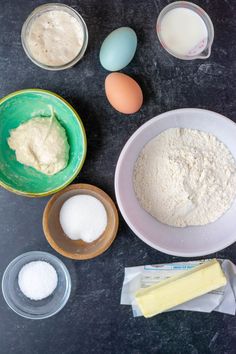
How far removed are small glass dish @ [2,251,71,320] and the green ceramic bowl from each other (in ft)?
0.60

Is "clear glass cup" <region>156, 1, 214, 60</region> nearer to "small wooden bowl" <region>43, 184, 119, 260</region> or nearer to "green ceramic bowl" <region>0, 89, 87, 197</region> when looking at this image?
"green ceramic bowl" <region>0, 89, 87, 197</region>

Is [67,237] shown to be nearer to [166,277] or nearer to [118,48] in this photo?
[166,277]

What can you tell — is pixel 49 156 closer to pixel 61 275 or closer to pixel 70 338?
pixel 61 275

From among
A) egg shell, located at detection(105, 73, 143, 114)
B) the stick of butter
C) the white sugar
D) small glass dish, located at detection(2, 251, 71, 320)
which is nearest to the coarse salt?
small glass dish, located at detection(2, 251, 71, 320)

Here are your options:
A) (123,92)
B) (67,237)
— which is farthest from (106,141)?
(67,237)

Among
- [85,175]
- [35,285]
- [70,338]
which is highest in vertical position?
[85,175]

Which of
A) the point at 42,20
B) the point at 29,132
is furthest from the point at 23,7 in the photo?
the point at 29,132

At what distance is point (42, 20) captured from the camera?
1274 millimetres

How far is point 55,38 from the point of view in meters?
1.27

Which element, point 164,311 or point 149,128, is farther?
point 164,311

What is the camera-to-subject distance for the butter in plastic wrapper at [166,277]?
1.33 m

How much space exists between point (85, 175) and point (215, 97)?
0.40 m

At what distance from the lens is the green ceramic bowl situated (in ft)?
4.07

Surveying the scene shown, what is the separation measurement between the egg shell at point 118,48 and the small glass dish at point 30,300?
20.3 inches
